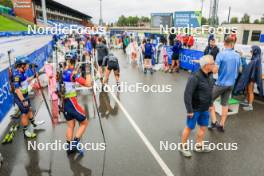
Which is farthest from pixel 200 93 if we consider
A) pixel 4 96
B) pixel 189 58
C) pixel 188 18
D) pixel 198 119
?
pixel 188 18

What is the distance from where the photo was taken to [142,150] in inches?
183

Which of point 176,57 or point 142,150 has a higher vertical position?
point 176,57

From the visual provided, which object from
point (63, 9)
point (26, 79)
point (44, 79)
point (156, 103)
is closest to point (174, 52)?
point (156, 103)

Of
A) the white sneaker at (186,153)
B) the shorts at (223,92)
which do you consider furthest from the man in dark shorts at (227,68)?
the white sneaker at (186,153)

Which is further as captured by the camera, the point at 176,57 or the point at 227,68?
the point at 176,57

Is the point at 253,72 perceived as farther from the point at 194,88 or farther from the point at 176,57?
the point at 176,57

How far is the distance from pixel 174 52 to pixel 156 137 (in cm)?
824

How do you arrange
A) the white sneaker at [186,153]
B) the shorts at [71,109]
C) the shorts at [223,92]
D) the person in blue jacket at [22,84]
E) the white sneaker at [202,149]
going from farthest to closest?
Answer: the shorts at [223,92], the person in blue jacket at [22,84], the white sneaker at [202,149], the white sneaker at [186,153], the shorts at [71,109]

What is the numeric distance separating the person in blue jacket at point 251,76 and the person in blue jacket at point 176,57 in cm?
581

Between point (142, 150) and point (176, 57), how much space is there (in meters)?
9.01

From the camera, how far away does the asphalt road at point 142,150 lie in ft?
13.1

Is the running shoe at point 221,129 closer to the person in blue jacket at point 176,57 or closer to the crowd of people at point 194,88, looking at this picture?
the crowd of people at point 194,88

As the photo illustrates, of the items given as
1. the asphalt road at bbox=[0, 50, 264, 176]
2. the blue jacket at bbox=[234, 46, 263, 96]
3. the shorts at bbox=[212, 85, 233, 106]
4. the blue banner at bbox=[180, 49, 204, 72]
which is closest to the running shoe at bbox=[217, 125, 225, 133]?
the asphalt road at bbox=[0, 50, 264, 176]

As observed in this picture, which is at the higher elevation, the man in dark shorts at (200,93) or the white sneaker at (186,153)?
the man in dark shorts at (200,93)
